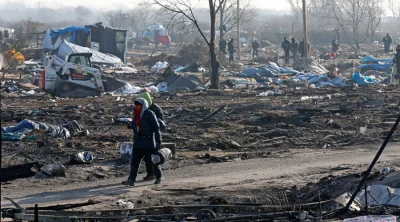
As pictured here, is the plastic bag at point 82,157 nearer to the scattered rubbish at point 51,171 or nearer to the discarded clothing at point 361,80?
the scattered rubbish at point 51,171

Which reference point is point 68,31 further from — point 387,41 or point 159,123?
point 159,123

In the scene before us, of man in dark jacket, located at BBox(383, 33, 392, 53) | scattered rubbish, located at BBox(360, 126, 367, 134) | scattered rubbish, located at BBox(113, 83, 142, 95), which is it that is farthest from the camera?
man in dark jacket, located at BBox(383, 33, 392, 53)

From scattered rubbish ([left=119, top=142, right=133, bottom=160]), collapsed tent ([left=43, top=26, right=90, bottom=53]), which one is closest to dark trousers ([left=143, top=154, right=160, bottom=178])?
scattered rubbish ([left=119, top=142, right=133, bottom=160])

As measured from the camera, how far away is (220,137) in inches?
772

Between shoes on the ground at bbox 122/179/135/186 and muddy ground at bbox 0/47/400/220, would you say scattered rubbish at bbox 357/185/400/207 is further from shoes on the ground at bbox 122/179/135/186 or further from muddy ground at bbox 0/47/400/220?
shoes on the ground at bbox 122/179/135/186

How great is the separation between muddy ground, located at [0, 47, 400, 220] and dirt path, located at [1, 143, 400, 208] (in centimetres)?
4

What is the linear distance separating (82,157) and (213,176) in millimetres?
2850

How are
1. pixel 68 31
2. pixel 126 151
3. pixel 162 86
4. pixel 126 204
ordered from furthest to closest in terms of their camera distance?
pixel 68 31 → pixel 162 86 → pixel 126 151 → pixel 126 204

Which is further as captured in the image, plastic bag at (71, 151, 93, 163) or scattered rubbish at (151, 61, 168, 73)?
scattered rubbish at (151, 61, 168, 73)

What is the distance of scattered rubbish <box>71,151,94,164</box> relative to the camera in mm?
15555

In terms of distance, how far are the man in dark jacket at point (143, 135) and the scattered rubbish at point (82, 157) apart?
2264mm

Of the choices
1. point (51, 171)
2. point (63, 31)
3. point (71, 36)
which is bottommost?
point (51, 171)

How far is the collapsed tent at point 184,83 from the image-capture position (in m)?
35.4

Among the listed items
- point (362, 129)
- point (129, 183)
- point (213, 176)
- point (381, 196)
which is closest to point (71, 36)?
point (362, 129)
